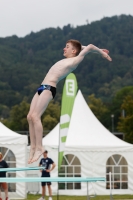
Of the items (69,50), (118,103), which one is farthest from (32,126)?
(118,103)

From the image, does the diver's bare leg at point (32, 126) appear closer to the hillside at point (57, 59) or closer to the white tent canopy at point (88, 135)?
the white tent canopy at point (88, 135)

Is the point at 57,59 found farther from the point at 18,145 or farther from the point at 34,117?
the point at 34,117

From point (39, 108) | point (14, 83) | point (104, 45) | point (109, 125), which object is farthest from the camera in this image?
point (104, 45)

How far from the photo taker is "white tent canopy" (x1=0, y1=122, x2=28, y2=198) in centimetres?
2420

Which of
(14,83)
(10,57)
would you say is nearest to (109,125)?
(14,83)

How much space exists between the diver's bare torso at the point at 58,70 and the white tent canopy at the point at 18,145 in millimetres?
15705

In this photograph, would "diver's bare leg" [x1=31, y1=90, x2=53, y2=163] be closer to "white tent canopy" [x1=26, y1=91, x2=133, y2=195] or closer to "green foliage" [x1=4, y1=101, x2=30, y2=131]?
"white tent canopy" [x1=26, y1=91, x2=133, y2=195]

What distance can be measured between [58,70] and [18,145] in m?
16.2

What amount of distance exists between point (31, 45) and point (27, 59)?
687 inches

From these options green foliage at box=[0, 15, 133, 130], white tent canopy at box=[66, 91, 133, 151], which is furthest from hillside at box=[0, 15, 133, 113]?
white tent canopy at box=[66, 91, 133, 151]

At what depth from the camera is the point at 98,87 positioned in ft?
509

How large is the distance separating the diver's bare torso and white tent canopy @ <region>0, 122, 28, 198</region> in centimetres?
1570

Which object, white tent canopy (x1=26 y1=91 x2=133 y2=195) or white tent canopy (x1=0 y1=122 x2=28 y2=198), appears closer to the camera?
white tent canopy (x1=0 y1=122 x2=28 y2=198)

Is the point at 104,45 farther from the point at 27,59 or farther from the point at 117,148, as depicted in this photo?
the point at 117,148
